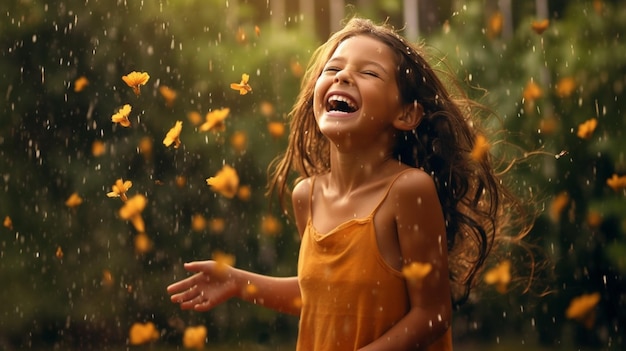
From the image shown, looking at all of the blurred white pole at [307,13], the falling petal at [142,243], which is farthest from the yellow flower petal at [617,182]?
the falling petal at [142,243]

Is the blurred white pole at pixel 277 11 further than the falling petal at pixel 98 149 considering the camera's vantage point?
Yes

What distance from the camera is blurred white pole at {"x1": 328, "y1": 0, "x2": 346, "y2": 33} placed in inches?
204

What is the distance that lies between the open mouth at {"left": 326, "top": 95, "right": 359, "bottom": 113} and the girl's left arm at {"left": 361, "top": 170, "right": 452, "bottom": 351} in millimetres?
210

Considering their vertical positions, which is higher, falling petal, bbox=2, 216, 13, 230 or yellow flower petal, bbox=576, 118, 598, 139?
yellow flower petal, bbox=576, 118, 598, 139

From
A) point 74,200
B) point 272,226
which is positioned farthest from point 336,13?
point 74,200

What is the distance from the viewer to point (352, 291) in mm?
2424

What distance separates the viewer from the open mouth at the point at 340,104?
2471mm

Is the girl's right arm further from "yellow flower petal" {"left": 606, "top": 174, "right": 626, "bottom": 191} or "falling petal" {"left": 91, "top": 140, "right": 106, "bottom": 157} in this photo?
"falling petal" {"left": 91, "top": 140, "right": 106, "bottom": 157}

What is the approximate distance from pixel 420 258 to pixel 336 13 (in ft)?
9.90

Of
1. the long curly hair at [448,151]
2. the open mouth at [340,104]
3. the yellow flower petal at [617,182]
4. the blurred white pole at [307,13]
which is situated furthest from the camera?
the blurred white pole at [307,13]

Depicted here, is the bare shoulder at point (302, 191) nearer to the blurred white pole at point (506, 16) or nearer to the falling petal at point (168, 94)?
the falling petal at point (168, 94)

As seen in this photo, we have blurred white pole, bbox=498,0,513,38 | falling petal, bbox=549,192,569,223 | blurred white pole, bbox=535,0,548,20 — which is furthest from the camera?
blurred white pole, bbox=498,0,513,38

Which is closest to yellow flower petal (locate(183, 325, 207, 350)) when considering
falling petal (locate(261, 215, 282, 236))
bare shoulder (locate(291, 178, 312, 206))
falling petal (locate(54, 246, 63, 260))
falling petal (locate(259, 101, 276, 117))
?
falling petal (locate(261, 215, 282, 236))

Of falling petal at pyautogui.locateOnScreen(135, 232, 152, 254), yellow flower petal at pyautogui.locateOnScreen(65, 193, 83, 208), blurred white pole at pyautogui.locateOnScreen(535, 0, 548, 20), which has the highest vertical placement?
blurred white pole at pyautogui.locateOnScreen(535, 0, 548, 20)
